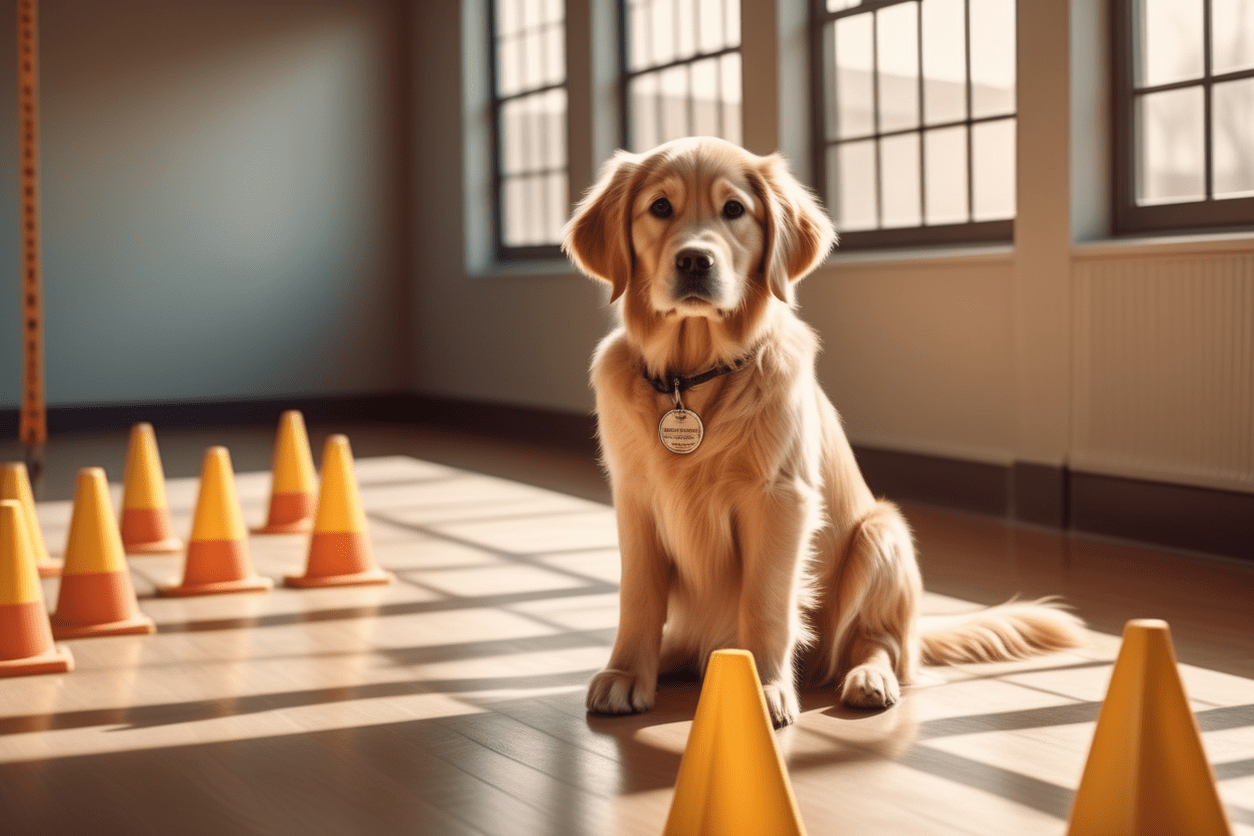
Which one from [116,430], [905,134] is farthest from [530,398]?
[905,134]

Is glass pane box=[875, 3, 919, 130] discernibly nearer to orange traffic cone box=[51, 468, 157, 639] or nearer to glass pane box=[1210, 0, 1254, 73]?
glass pane box=[1210, 0, 1254, 73]

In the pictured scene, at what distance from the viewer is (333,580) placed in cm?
400

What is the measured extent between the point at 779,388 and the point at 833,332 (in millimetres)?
3449

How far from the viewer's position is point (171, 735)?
2527 mm

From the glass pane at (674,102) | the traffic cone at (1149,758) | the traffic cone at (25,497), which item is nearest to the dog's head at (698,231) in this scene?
the traffic cone at (1149,758)

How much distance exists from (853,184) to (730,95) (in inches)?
41.1

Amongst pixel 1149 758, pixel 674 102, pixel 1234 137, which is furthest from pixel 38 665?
pixel 674 102

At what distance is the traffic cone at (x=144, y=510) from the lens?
4.53 metres

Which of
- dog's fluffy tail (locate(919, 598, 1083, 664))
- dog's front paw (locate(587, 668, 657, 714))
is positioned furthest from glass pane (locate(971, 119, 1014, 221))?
dog's front paw (locate(587, 668, 657, 714))

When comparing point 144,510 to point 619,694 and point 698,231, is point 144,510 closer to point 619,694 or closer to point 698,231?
point 619,694

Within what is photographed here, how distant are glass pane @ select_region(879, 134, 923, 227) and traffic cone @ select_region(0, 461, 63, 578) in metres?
3.61

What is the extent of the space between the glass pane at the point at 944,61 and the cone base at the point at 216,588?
3.37 meters

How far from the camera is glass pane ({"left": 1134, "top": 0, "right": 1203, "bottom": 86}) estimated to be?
4625 millimetres

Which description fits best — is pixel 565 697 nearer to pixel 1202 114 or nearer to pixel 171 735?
pixel 171 735
